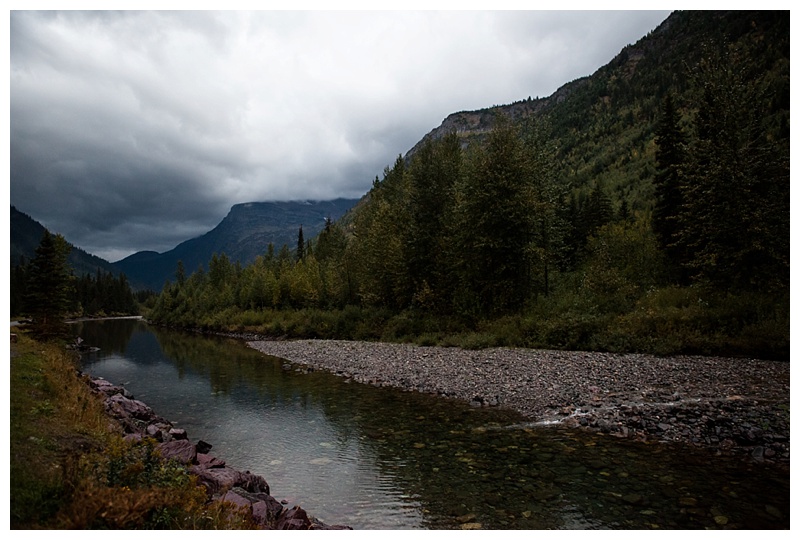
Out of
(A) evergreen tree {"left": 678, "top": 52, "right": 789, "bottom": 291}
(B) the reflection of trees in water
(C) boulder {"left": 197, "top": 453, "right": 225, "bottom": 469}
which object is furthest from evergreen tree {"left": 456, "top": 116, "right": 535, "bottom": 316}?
(B) the reflection of trees in water

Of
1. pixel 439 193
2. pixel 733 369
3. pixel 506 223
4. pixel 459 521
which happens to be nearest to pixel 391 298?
pixel 439 193

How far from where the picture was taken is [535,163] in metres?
33.3

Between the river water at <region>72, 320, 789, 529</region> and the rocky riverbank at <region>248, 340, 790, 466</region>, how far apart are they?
0.93 metres

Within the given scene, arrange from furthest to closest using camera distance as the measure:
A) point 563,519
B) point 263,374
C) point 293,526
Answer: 1. point 263,374
2. point 563,519
3. point 293,526

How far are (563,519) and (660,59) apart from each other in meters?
214

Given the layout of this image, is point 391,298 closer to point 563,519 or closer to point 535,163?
point 535,163

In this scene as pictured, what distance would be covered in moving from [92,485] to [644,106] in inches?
6281

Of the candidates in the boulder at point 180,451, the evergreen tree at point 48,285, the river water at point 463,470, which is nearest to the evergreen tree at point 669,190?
the river water at point 463,470

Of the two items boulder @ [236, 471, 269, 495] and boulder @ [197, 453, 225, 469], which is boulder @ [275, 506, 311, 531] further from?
boulder @ [197, 453, 225, 469]

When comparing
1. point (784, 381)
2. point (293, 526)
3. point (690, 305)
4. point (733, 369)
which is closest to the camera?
point (293, 526)

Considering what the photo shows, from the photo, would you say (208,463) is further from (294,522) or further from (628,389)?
(628,389)

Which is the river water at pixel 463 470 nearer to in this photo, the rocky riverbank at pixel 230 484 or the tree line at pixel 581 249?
the rocky riverbank at pixel 230 484

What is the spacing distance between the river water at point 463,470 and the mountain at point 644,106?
75.2 ft

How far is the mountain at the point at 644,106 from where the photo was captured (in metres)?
66.0
